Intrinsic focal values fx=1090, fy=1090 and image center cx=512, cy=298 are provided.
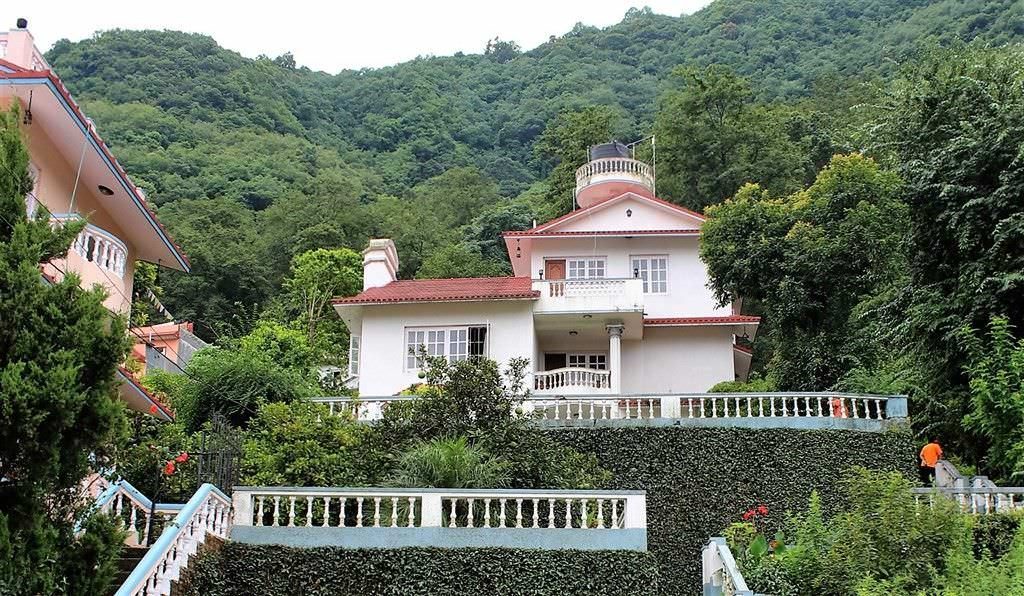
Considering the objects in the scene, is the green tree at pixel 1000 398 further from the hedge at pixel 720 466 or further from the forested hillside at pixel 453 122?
the forested hillside at pixel 453 122

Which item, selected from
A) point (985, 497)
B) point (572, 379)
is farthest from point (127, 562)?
point (572, 379)

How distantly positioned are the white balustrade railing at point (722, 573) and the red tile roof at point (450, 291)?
39.5 ft

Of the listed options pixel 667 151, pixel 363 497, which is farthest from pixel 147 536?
pixel 667 151

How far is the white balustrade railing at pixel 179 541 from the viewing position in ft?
40.1

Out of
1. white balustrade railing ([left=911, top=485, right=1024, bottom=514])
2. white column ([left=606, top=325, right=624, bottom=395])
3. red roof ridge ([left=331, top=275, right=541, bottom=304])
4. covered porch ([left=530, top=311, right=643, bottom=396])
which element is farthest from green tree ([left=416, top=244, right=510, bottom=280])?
white balustrade railing ([left=911, top=485, right=1024, bottom=514])

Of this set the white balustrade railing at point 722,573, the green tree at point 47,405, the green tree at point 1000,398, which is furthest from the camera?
the green tree at point 1000,398

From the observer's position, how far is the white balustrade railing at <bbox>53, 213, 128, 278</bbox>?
57.5 feet

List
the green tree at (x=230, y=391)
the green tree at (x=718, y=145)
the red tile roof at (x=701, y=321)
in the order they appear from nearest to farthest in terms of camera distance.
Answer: the green tree at (x=230, y=391) → the red tile roof at (x=701, y=321) → the green tree at (x=718, y=145)

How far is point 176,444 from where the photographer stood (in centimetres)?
2103

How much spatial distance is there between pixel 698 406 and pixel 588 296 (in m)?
6.61

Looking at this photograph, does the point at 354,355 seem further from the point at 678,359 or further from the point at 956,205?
the point at 956,205

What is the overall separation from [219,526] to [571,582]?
16.5 ft

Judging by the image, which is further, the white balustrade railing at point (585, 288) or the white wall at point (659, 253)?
the white wall at point (659, 253)

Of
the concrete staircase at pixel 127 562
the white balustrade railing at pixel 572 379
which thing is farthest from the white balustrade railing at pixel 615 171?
the concrete staircase at pixel 127 562
